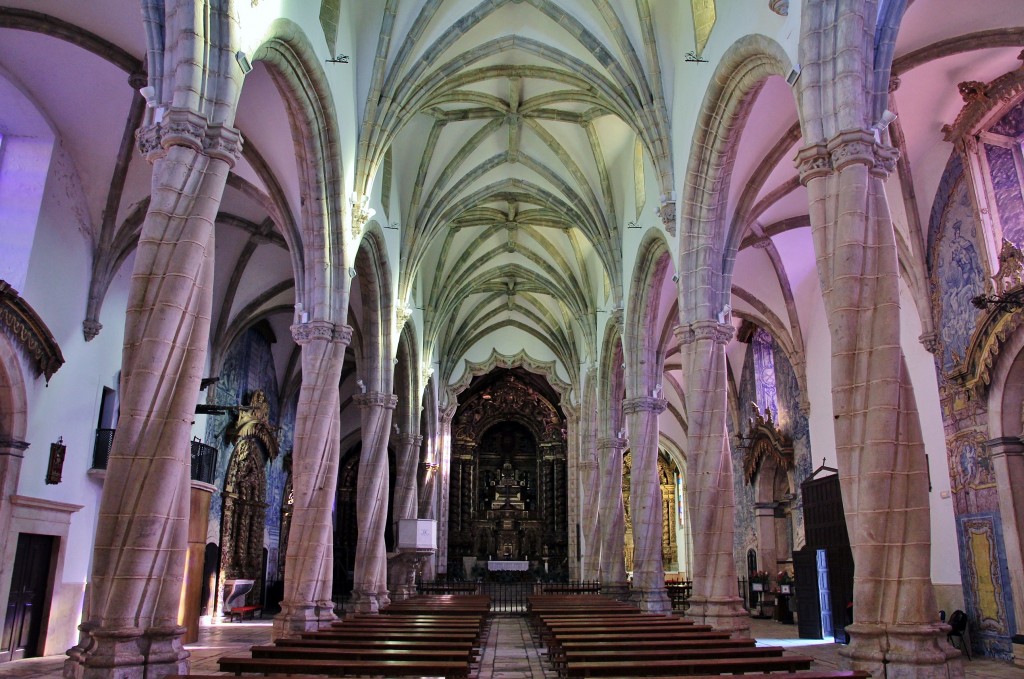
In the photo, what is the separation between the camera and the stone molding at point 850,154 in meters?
7.46

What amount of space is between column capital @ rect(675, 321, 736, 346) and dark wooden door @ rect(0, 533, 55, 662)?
10.6 m

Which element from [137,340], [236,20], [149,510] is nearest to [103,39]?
[236,20]

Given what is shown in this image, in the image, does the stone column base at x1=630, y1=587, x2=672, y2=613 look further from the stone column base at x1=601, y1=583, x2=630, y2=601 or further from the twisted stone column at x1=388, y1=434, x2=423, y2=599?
the twisted stone column at x1=388, y1=434, x2=423, y2=599

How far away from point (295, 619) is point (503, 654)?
10.2ft

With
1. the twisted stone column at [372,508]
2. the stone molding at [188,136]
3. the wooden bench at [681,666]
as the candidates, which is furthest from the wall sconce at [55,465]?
the wooden bench at [681,666]

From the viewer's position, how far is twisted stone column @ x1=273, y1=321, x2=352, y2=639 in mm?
11445

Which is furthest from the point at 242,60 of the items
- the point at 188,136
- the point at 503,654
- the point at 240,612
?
the point at 240,612

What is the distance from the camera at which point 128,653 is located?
234 inches

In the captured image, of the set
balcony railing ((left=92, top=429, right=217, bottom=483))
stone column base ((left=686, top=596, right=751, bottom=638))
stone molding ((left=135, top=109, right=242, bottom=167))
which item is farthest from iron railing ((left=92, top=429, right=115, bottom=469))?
stone column base ((left=686, top=596, right=751, bottom=638))

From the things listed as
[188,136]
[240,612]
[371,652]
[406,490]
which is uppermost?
[188,136]

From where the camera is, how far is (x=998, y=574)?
39.5ft

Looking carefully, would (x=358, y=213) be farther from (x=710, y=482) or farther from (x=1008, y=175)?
(x=1008, y=175)

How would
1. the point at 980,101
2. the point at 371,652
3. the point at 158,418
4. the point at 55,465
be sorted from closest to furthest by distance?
the point at 158,418
the point at 371,652
the point at 980,101
the point at 55,465

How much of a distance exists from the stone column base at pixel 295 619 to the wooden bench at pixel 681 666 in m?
6.23
